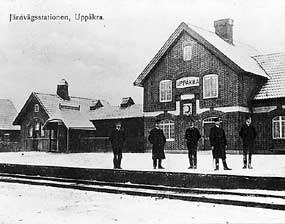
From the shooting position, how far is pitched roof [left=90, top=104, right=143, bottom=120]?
33.6 meters

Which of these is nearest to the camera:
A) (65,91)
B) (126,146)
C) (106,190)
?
(106,190)

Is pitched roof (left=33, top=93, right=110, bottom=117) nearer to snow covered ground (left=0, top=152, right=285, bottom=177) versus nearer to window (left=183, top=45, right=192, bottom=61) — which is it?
window (left=183, top=45, right=192, bottom=61)

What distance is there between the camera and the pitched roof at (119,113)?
33562mm

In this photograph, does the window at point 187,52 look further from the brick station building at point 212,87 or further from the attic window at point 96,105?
the attic window at point 96,105

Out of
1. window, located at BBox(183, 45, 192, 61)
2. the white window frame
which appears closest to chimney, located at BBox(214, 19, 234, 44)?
window, located at BBox(183, 45, 192, 61)

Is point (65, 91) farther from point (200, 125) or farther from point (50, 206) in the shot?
point (50, 206)

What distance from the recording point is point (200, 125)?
26.0 metres

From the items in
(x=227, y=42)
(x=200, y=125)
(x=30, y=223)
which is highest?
(x=227, y=42)

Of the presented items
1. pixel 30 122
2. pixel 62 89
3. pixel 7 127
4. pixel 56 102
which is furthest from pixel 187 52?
pixel 7 127

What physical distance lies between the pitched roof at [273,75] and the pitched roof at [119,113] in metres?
9.67

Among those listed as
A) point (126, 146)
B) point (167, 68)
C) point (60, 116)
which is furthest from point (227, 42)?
point (60, 116)

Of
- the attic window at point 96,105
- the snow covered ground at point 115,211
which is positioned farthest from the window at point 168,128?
the snow covered ground at point 115,211

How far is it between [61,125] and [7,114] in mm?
12780

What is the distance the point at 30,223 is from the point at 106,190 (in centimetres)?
396
